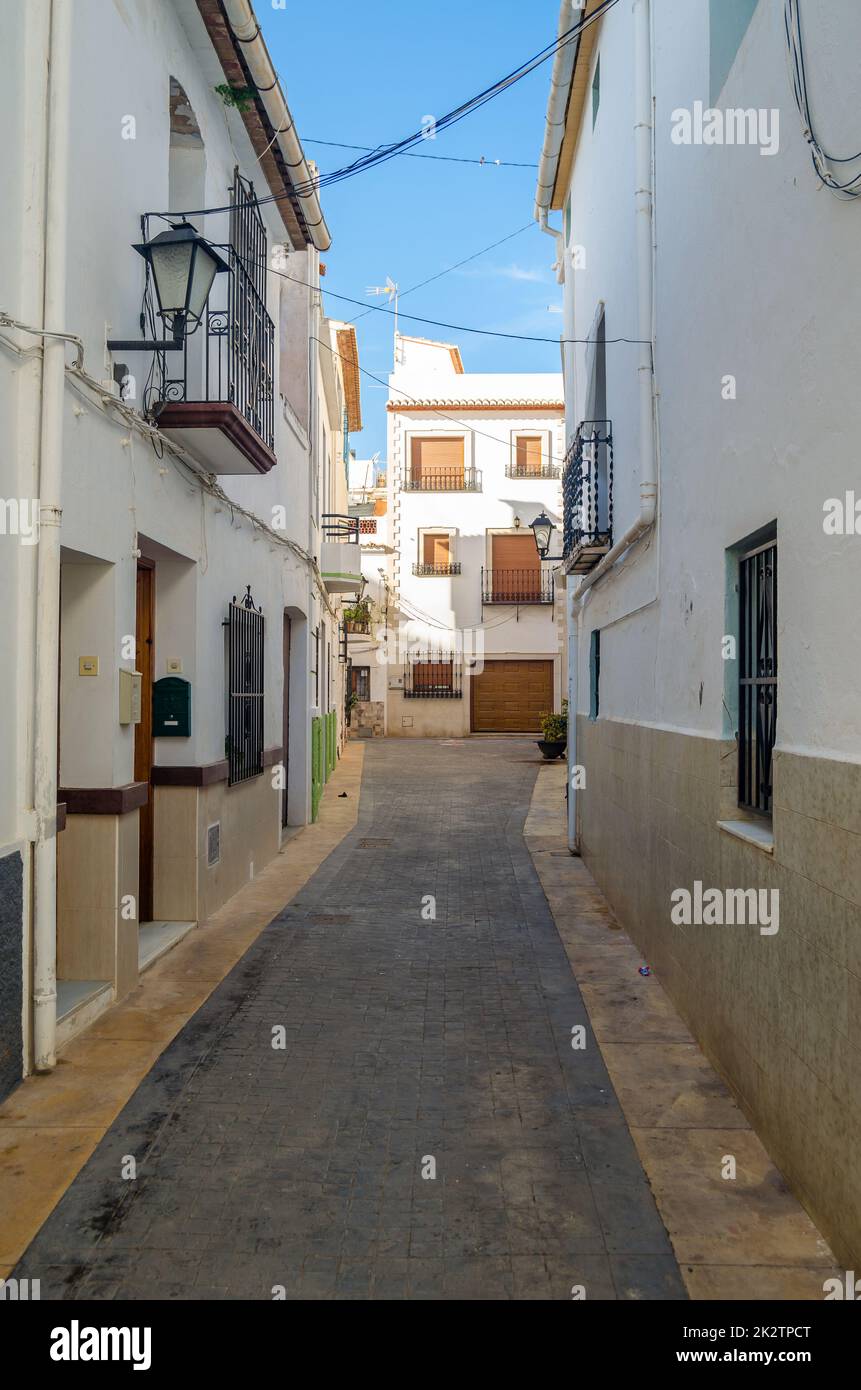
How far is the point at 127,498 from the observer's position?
580 cm

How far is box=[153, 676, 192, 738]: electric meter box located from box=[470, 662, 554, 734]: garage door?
22.4 meters

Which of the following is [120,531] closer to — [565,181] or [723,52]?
[723,52]

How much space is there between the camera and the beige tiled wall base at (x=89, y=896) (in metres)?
5.51

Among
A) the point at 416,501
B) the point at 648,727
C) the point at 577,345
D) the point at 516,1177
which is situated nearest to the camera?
the point at 516,1177

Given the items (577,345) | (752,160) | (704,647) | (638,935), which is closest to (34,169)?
(752,160)

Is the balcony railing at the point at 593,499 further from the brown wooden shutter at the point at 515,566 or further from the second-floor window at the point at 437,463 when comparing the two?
the second-floor window at the point at 437,463

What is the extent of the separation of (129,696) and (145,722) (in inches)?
57.4

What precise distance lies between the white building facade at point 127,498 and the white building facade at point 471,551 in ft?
63.2

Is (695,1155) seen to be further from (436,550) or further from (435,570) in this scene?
(436,550)

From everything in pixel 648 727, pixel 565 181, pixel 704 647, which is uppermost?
pixel 565 181

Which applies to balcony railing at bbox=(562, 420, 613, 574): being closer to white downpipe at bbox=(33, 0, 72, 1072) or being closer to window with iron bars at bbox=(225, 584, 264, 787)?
window with iron bars at bbox=(225, 584, 264, 787)

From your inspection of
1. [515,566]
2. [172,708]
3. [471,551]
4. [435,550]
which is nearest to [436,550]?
[435,550]

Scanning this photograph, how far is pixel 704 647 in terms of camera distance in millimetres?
5293

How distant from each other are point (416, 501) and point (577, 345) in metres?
19.0
